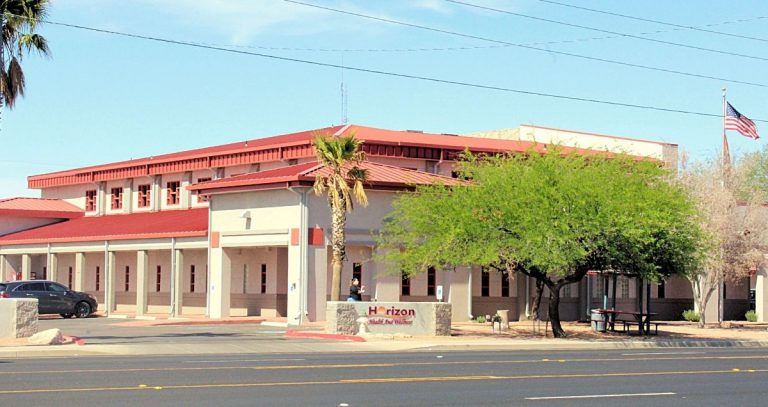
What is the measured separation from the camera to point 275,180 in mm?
44188

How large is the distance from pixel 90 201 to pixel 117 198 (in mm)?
2752

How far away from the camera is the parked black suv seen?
46.0 metres

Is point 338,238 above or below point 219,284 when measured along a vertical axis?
above

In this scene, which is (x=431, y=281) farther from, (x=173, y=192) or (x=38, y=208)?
(x=38, y=208)

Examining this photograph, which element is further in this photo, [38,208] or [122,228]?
[38,208]

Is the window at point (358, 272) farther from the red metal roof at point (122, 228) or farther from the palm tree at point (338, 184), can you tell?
the red metal roof at point (122, 228)

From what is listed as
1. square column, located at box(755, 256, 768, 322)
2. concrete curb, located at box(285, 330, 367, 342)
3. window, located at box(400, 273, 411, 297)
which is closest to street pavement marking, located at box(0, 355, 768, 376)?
concrete curb, located at box(285, 330, 367, 342)

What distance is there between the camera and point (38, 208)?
212ft

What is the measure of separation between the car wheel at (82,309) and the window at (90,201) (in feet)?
53.0

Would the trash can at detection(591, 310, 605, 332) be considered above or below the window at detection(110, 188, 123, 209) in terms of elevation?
below

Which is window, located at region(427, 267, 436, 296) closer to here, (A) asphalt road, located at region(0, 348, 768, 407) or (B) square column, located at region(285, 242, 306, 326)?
(B) square column, located at region(285, 242, 306, 326)

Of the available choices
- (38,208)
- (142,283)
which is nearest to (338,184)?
(142,283)

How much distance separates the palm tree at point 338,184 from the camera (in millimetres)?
40844

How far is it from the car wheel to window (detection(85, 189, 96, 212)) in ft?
53.0
